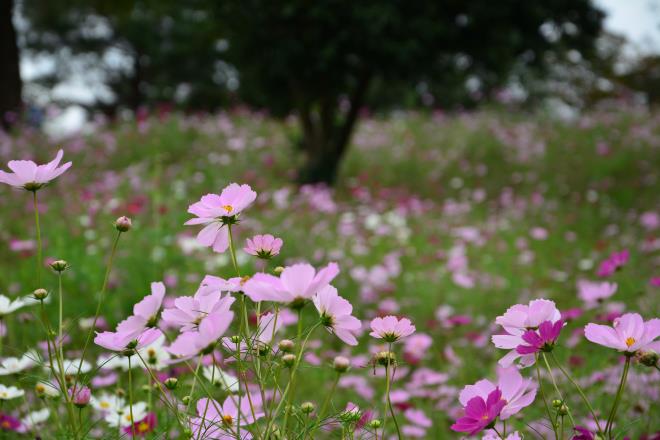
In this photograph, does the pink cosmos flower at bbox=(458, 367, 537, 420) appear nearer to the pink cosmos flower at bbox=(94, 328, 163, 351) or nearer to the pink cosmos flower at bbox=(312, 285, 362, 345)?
the pink cosmos flower at bbox=(312, 285, 362, 345)

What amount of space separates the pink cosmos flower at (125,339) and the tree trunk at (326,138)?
18.5 feet

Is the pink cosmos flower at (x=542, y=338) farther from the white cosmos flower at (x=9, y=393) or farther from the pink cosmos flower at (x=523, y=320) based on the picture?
the white cosmos flower at (x=9, y=393)

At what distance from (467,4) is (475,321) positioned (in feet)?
13.9

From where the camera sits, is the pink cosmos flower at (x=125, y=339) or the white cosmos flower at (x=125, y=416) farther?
the white cosmos flower at (x=125, y=416)

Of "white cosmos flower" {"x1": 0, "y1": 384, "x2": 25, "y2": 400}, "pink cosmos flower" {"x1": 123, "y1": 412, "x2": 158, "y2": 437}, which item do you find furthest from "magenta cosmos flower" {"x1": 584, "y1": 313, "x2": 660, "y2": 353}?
"white cosmos flower" {"x1": 0, "y1": 384, "x2": 25, "y2": 400}

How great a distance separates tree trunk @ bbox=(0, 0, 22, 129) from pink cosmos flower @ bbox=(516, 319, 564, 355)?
8517 mm

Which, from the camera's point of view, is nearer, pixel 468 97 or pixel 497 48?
pixel 497 48

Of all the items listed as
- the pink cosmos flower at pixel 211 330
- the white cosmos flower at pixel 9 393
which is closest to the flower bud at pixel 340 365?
the pink cosmos flower at pixel 211 330

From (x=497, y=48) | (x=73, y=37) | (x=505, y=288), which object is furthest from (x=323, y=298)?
(x=73, y=37)

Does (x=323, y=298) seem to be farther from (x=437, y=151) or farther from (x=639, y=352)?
(x=437, y=151)

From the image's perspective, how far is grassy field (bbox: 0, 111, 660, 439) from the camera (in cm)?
221

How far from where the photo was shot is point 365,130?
927 cm

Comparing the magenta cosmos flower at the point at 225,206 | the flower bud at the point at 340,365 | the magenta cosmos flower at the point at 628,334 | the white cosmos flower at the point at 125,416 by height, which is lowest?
the white cosmos flower at the point at 125,416

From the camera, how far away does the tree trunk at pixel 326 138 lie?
253 inches
